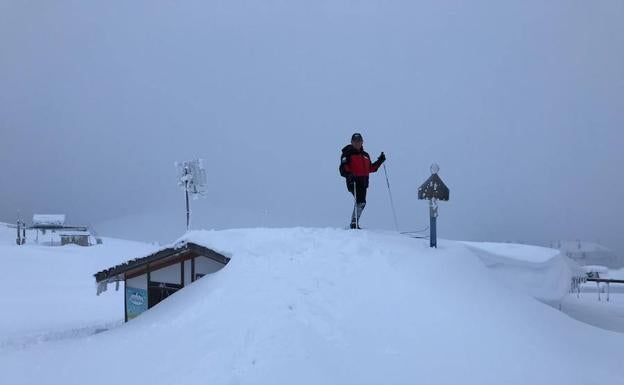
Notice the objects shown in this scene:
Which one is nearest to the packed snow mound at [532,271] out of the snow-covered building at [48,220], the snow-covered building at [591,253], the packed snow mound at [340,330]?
the packed snow mound at [340,330]

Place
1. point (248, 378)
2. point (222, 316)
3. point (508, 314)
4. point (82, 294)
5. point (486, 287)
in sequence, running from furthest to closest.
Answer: point (82, 294)
point (486, 287)
point (508, 314)
point (222, 316)
point (248, 378)

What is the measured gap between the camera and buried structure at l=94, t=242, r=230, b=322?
12.6 metres

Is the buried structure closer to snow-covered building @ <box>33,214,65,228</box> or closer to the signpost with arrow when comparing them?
the signpost with arrow

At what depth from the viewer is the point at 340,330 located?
8.07 m

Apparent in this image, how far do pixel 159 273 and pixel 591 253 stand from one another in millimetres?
67607

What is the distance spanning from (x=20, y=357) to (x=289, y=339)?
7.67 m

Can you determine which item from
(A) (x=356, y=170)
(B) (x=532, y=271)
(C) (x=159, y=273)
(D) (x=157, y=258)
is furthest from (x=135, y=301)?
(B) (x=532, y=271)

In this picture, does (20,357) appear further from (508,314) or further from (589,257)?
(589,257)

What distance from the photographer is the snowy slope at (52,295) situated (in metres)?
21.4

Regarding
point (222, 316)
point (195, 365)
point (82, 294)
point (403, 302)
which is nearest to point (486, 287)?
point (403, 302)

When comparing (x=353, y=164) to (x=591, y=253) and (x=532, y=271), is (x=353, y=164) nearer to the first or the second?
(x=532, y=271)

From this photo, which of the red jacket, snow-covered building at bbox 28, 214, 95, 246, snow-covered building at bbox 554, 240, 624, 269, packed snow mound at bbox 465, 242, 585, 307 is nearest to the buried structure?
the red jacket

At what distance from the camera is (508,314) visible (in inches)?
372

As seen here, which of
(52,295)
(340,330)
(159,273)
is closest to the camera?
(340,330)
